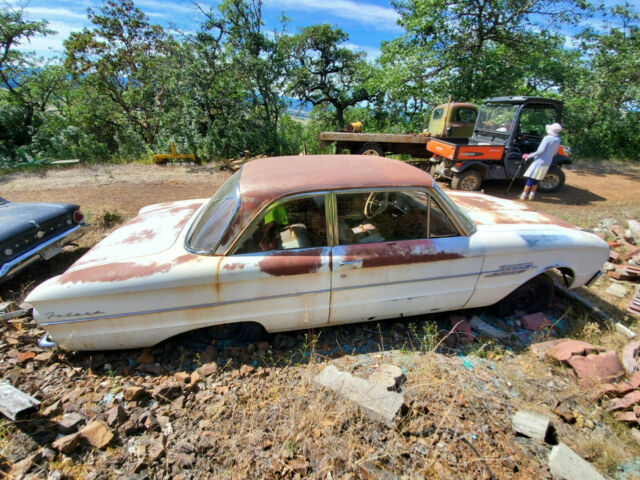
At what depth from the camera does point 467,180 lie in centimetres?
697

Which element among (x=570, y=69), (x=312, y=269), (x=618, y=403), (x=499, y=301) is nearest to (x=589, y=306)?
(x=499, y=301)

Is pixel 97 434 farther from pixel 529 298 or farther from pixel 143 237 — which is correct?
pixel 529 298

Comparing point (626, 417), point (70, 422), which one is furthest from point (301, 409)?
point (626, 417)

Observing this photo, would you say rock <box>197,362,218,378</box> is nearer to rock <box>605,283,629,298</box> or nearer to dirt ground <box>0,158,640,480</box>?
dirt ground <box>0,158,640,480</box>

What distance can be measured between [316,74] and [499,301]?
1903cm

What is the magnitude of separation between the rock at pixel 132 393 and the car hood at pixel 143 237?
998mm

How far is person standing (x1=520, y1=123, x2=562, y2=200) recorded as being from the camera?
Result: 19.1ft

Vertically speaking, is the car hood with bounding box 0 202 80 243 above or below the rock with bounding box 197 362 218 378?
above

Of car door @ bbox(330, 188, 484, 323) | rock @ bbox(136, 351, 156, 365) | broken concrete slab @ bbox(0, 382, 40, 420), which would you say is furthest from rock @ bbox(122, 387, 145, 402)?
car door @ bbox(330, 188, 484, 323)

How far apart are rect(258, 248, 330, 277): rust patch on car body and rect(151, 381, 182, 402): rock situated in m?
1.14

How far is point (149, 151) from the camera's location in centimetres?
1132

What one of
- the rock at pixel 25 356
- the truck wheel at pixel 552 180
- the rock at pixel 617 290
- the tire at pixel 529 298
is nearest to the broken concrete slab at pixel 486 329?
the tire at pixel 529 298

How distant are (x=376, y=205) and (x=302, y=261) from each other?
947 mm

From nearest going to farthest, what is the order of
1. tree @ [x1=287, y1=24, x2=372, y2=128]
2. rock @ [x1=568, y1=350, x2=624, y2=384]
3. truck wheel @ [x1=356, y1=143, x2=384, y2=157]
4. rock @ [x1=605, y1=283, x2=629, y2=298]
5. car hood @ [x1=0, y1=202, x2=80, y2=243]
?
rock @ [x1=568, y1=350, x2=624, y2=384] → car hood @ [x1=0, y1=202, x2=80, y2=243] → rock @ [x1=605, y1=283, x2=629, y2=298] → truck wheel @ [x1=356, y1=143, x2=384, y2=157] → tree @ [x1=287, y1=24, x2=372, y2=128]
